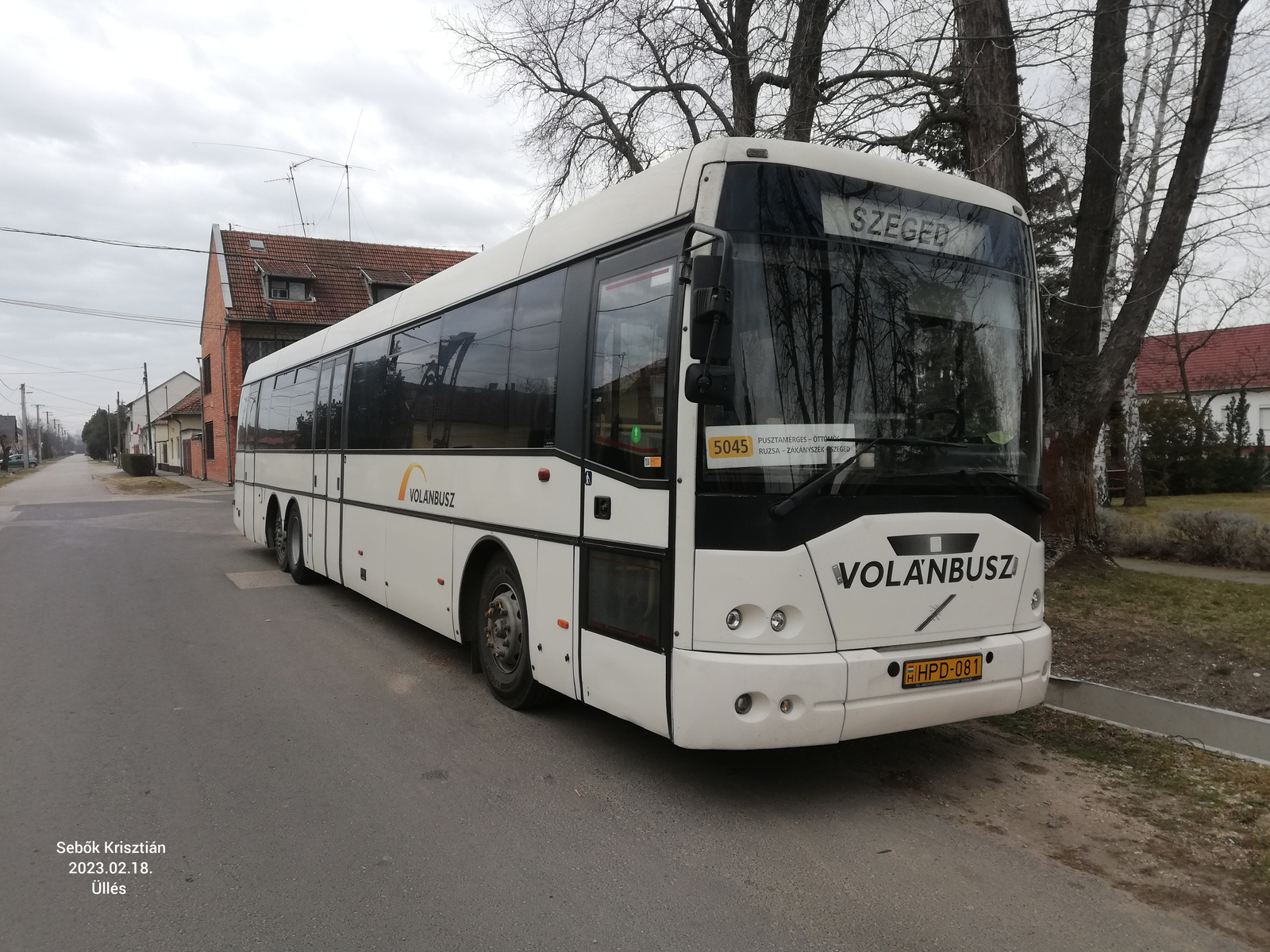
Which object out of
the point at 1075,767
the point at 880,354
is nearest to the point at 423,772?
the point at 880,354

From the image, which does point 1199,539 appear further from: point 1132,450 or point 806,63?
point 1132,450

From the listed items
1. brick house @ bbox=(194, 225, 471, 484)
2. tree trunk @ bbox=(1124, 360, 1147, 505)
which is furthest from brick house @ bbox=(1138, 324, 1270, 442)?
brick house @ bbox=(194, 225, 471, 484)

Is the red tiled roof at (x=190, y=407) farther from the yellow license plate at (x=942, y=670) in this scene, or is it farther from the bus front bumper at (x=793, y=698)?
the yellow license plate at (x=942, y=670)

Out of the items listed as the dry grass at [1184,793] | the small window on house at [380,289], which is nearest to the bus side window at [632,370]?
the dry grass at [1184,793]

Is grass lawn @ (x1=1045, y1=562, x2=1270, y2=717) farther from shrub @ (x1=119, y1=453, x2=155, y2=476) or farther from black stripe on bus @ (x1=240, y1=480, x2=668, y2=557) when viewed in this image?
shrub @ (x1=119, y1=453, x2=155, y2=476)

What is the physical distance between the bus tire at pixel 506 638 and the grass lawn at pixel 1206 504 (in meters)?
16.8

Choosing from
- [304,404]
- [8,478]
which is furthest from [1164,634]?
[8,478]

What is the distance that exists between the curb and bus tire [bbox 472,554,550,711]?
355 centimetres

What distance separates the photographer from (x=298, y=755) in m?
5.33

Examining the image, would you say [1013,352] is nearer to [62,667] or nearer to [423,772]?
[423,772]

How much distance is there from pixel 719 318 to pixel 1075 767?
3.30 m

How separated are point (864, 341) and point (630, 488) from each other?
1.36 meters

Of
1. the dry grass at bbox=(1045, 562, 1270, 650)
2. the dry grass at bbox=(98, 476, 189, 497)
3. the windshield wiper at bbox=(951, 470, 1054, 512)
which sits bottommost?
the dry grass at bbox=(98, 476, 189, 497)

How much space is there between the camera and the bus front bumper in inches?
167
